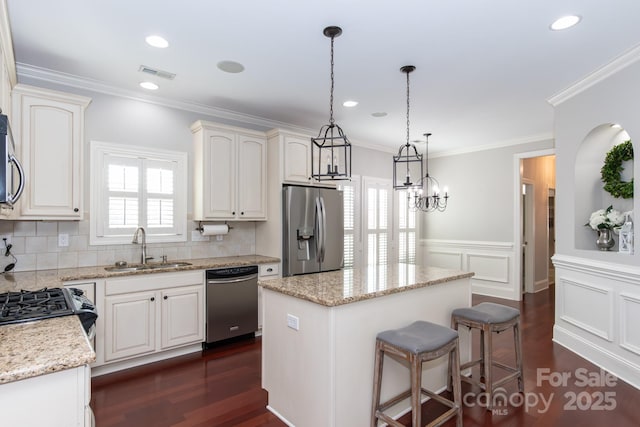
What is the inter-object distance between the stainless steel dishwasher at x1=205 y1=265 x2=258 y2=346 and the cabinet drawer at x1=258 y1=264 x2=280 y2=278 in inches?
3.2

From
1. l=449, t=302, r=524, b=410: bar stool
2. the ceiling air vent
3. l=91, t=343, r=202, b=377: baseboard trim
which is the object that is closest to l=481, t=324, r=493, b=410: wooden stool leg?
l=449, t=302, r=524, b=410: bar stool

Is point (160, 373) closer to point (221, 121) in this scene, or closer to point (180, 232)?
point (180, 232)

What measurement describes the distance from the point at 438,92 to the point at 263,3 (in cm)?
221

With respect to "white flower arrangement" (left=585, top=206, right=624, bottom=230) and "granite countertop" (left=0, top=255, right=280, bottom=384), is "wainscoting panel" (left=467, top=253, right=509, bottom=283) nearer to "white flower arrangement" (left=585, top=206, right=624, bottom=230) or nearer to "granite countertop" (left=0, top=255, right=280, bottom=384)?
"white flower arrangement" (left=585, top=206, right=624, bottom=230)

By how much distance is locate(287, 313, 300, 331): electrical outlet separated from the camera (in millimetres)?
2296

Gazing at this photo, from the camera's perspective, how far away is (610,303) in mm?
3189

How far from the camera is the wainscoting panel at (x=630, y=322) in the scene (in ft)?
9.55

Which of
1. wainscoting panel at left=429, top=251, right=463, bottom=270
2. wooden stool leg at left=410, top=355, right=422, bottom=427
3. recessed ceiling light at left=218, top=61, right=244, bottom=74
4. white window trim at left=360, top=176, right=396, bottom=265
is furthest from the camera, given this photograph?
wainscoting panel at left=429, top=251, right=463, bottom=270

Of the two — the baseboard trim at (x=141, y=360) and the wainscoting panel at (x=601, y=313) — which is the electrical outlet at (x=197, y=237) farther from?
the wainscoting panel at (x=601, y=313)

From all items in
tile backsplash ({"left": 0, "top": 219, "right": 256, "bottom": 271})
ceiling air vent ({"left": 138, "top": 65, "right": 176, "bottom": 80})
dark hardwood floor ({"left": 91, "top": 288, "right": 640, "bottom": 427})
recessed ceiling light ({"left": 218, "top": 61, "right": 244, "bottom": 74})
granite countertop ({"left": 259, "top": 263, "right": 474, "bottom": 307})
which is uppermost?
recessed ceiling light ({"left": 218, "top": 61, "right": 244, "bottom": 74})

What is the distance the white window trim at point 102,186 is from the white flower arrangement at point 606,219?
432 cm

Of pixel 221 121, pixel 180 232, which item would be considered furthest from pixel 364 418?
pixel 221 121

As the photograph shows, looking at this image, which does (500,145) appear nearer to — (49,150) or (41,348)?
(49,150)

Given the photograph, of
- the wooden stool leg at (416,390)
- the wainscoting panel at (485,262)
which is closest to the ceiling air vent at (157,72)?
the wooden stool leg at (416,390)
